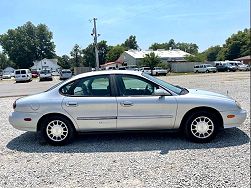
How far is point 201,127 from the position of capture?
541 cm

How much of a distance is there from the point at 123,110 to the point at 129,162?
1.15 metres

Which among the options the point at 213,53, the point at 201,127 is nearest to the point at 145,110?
the point at 201,127

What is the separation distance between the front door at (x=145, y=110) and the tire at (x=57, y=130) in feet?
3.19

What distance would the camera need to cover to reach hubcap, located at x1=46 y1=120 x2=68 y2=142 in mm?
5520

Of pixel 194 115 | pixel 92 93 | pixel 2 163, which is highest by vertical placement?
pixel 92 93

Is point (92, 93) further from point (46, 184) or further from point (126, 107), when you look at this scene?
point (46, 184)

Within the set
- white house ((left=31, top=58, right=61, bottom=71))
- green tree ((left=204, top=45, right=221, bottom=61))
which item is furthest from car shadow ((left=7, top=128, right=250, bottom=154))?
green tree ((left=204, top=45, right=221, bottom=61))

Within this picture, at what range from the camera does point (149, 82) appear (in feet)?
18.1

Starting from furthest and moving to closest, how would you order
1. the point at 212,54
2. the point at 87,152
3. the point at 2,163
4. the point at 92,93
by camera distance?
the point at 212,54, the point at 92,93, the point at 87,152, the point at 2,163

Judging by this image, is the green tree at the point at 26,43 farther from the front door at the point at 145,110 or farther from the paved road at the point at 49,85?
the front door at the point at 145,110

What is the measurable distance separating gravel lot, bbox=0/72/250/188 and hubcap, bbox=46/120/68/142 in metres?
0.23

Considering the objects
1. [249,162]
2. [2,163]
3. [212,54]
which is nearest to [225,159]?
[249,162]

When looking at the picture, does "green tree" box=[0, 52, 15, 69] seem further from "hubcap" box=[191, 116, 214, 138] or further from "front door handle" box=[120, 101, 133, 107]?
"hubcap" box=[191, 116, 214, 138]

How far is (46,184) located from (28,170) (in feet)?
2.18
